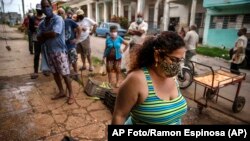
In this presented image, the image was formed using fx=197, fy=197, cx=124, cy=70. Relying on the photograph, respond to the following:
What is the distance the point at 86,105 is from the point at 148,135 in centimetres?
264

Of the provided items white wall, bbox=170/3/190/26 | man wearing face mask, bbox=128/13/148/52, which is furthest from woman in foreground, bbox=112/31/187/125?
white wall, bbox=170/3/190/26

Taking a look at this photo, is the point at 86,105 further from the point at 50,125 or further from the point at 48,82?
the point at 48,82

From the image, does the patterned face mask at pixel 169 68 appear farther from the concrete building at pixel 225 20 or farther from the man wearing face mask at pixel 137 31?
the concrete building at pixel 225 20

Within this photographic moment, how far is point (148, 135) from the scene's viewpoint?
1553mm

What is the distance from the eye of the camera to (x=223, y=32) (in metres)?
14.5

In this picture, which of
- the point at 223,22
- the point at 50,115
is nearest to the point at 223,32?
the point at 223,22

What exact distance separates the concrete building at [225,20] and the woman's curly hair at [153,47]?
1312cm

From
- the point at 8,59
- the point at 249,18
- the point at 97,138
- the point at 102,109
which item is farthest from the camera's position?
the point at 249,18

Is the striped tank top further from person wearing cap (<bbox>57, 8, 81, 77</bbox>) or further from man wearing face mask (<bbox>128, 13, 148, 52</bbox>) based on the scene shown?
man wearing face mask (<bbox>128, 13, 148, 52</bbox>)

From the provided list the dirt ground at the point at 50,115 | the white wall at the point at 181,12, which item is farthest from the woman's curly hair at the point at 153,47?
the white wall at the point at 181,12

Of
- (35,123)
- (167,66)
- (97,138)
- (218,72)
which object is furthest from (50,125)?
(218,72)

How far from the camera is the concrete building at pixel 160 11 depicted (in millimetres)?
18547

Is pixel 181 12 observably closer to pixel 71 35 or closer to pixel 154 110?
pixel 71 35

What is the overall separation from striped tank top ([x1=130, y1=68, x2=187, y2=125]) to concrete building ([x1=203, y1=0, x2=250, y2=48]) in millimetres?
13329
